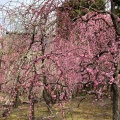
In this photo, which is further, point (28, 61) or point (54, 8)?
point (54, 8)

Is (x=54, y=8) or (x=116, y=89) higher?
(x=54, y=8)

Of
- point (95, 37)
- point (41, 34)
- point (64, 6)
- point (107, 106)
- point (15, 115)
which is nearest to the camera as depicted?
point (41, 34)

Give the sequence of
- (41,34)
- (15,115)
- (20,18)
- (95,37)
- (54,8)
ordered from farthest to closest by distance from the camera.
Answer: (15,115)
(95,37)
(20,18)
(54,8)
(41,34)

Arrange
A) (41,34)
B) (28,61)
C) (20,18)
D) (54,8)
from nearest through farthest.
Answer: (28,61) < (41,34) < (54,8) < (20,18)

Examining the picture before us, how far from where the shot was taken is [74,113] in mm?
14523

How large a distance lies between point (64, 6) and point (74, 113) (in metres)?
8.75

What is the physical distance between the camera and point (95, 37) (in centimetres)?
1270

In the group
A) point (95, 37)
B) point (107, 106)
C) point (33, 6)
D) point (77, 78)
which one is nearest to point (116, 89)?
point (33, 6)

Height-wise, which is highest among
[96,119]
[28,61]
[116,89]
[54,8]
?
[54,8]

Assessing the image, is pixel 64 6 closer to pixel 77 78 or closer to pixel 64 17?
pixel 64 17

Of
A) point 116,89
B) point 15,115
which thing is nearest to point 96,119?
point 15,115

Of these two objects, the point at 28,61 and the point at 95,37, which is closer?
the point at 28,61

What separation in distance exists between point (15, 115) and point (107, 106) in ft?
17.8

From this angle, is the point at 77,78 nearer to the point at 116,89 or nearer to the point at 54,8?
the point at 116,89
